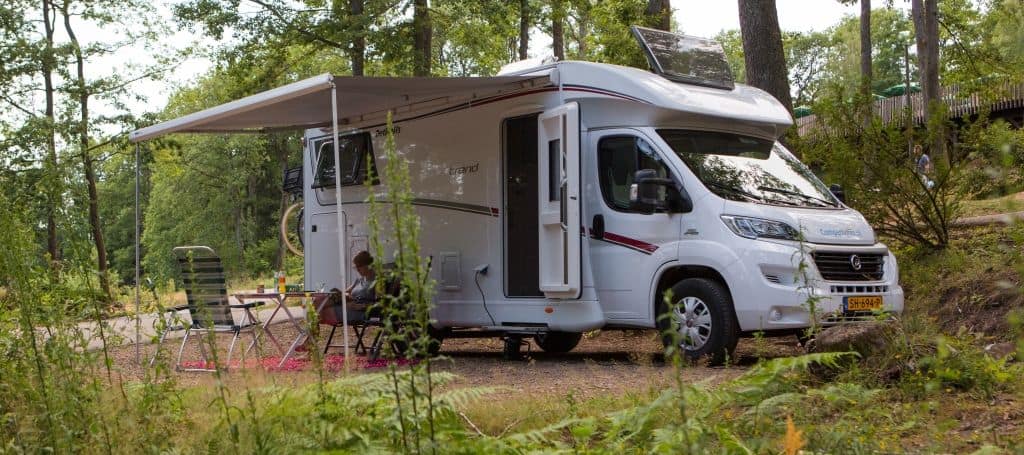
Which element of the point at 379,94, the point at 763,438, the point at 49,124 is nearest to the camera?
the point at 763,438

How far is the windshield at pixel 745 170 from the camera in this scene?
9156 millimetres

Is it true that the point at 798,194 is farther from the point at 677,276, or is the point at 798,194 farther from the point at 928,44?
the point at 928,44

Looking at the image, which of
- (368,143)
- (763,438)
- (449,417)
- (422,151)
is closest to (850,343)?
(763,438)

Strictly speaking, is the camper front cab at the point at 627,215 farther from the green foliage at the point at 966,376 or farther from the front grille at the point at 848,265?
the green foliage at the point at 966,376

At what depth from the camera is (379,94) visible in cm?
997

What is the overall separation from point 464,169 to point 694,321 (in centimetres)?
300

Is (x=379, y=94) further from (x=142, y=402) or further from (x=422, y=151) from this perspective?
(x=142, y=402)

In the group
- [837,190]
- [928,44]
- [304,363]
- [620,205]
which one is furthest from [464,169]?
[928,44]

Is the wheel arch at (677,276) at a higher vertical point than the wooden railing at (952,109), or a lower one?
lower

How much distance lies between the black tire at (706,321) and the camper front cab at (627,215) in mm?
13

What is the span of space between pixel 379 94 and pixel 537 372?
2.89 m

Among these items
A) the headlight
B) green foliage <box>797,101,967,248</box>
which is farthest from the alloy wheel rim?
green foliage <box>797,101,967,248</box>

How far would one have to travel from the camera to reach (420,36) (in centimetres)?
1759

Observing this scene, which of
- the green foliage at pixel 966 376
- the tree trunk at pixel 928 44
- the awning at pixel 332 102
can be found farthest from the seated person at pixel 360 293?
the tree trunk at pixel 928 44
